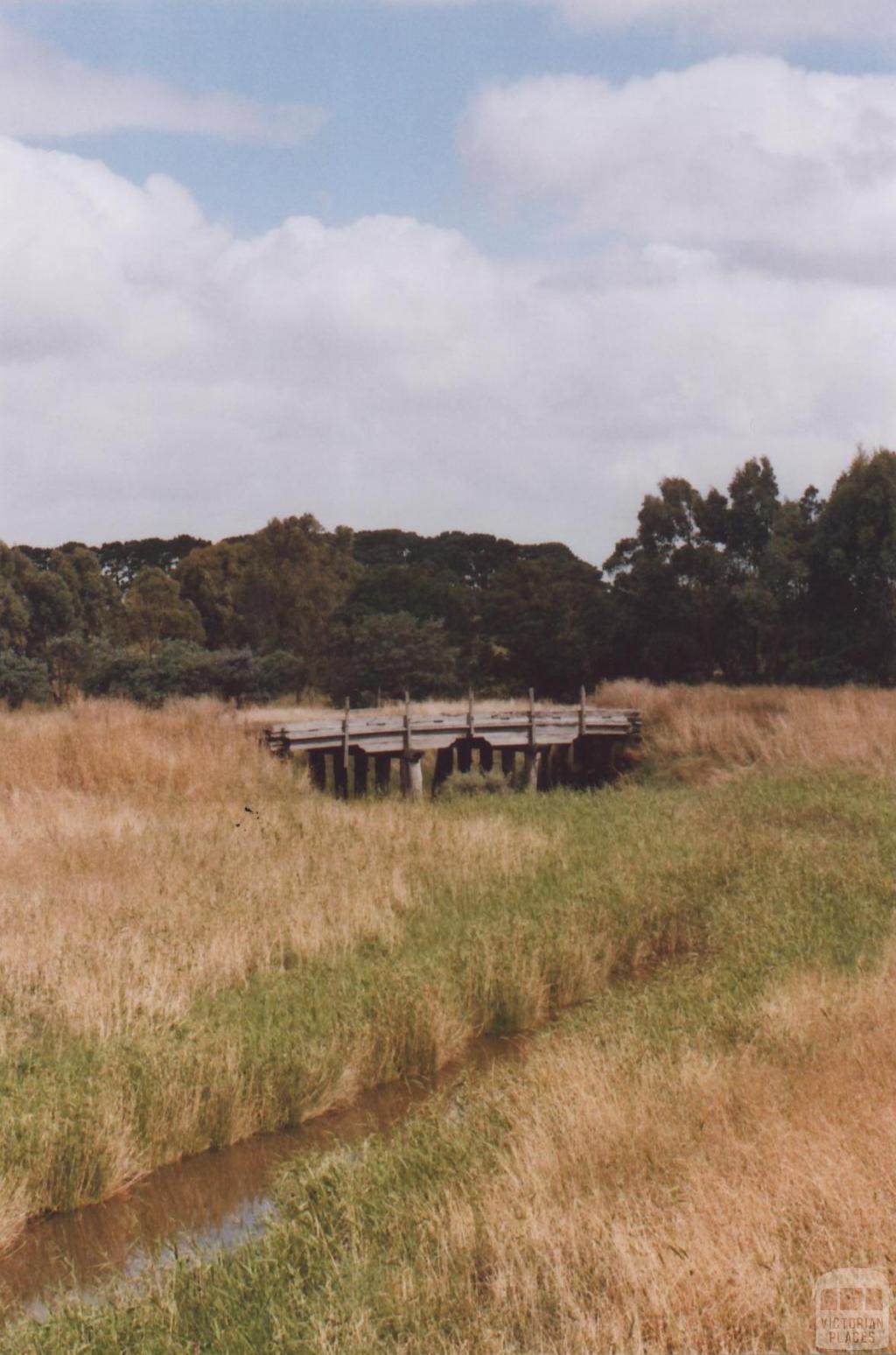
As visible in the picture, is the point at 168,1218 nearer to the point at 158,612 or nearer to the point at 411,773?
the point at 411,773

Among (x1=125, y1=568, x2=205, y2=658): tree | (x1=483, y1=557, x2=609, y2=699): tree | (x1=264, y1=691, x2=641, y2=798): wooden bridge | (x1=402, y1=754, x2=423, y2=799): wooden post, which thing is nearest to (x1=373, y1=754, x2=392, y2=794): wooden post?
(x1=264, y1=691, x2=641, y2=798): wooden bridge

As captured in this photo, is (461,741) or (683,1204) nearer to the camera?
(683,1204)

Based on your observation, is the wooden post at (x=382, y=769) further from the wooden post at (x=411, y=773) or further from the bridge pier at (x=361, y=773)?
the wooden post at (x=411, y=773)

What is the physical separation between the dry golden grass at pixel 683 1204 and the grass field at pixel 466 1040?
0.02m

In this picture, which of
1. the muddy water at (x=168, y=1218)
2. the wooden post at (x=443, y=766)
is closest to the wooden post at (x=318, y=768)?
the wooden post at (x=443, y=766)

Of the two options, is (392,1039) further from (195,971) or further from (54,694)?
(54,694)

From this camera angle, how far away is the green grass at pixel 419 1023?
5109mm

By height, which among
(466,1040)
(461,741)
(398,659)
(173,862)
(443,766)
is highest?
(398,659)

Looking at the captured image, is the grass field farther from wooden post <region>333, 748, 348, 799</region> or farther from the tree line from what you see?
the tree line

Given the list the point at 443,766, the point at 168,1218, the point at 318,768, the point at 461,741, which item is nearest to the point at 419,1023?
the point at 168,1218

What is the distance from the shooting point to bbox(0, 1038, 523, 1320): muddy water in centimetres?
604

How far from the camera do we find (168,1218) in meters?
6.77

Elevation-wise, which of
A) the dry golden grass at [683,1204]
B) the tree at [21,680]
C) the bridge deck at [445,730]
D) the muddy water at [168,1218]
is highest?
the tree at [21,680]

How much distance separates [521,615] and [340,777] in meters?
17.5
